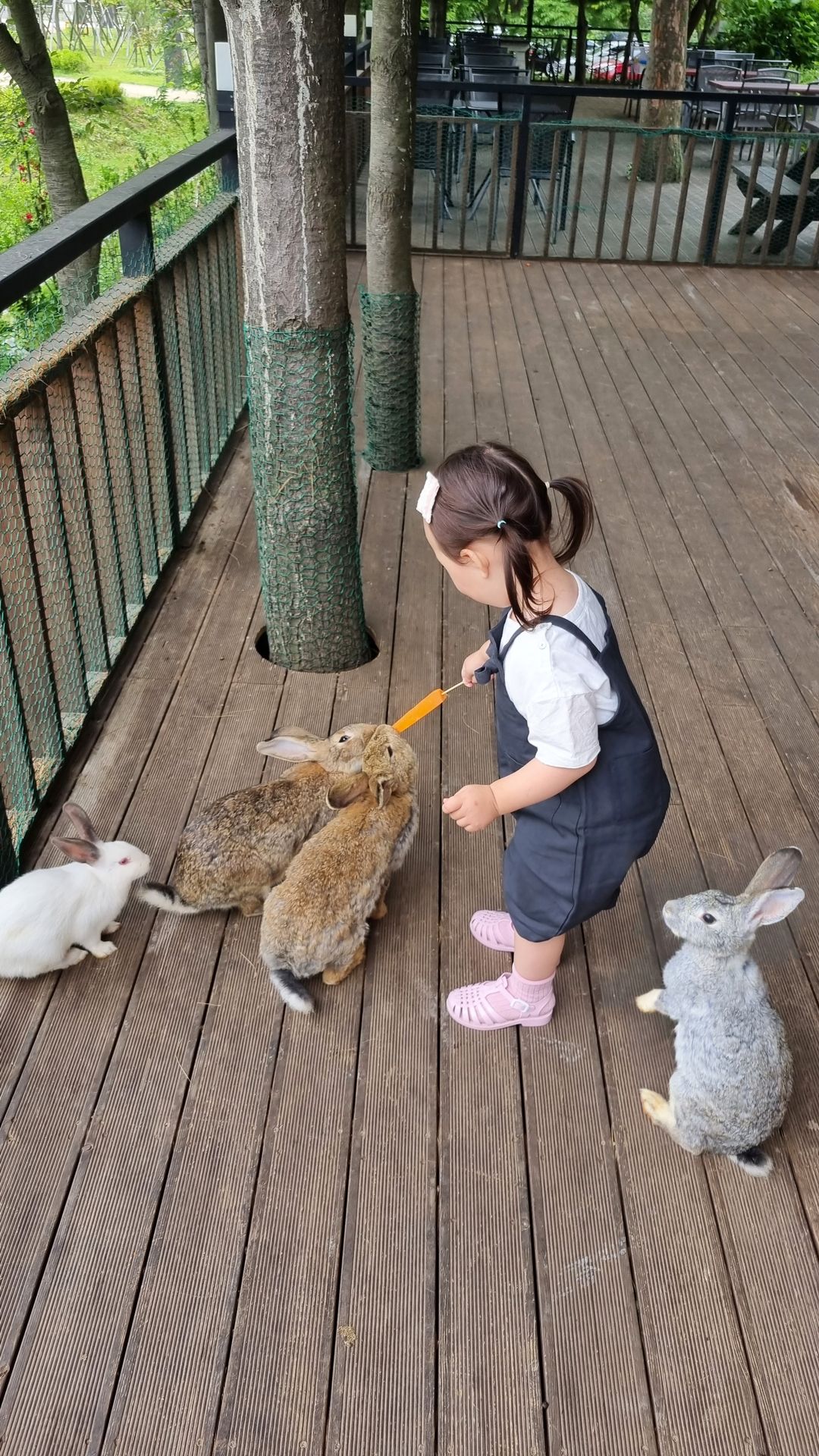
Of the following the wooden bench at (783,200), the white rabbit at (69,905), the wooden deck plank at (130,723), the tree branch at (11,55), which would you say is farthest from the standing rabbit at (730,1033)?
the wooden bench at (783,200)

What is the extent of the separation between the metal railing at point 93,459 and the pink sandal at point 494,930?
1.04 meters

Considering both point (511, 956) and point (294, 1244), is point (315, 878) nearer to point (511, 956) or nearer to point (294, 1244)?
point (511, 956)

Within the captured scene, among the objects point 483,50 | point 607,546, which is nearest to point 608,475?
point 607,546

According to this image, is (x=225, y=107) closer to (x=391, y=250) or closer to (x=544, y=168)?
(x=391, y=250)

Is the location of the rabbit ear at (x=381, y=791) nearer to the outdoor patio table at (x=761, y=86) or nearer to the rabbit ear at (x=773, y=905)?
the rabbit ear at (x=773, y=905)

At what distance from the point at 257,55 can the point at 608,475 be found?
8.16 feet

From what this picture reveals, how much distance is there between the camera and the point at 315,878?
219 cm

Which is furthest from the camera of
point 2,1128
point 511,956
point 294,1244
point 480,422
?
point 480,422

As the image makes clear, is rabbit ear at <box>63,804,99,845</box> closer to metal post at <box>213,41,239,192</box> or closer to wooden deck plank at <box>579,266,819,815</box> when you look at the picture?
wooden deck plank at <box>579,266,819,815</box>

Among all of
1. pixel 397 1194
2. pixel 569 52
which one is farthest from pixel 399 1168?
pixel 569 52

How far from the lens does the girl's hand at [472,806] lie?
6.12 feet

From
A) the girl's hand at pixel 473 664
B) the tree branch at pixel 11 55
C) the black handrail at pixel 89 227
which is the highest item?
the tree branch at pixel 11 55

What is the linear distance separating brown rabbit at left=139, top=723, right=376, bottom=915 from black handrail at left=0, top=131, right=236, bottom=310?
110cm

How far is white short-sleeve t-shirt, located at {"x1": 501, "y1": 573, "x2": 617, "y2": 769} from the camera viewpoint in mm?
1782
